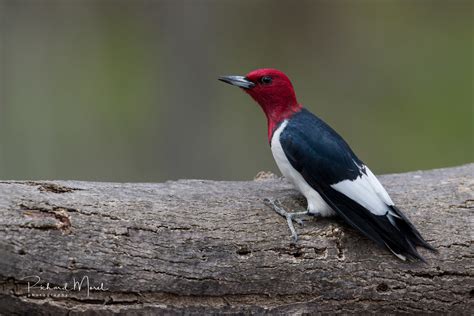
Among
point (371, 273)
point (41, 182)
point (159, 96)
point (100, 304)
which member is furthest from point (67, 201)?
point (159, 96)

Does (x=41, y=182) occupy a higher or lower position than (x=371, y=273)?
higher

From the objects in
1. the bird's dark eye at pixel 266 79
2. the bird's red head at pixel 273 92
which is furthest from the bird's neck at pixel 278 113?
the bird's dark eye at pixel 266 79

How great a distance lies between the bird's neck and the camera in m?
3.67

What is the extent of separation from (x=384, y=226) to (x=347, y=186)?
0.80 feet

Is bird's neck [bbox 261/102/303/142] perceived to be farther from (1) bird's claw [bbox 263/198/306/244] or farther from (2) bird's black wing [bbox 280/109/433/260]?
(1) bird's claw [bbox 263/198/306/244]

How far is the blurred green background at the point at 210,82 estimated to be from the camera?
664 centimetres

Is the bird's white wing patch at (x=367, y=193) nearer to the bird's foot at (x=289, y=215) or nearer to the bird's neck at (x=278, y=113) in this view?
the bird's foot at (x=289, y=215)

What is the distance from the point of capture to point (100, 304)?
9.86 feet

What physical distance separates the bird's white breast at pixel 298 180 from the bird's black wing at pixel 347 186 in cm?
3

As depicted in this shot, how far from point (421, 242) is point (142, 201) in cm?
125

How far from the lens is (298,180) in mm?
3453

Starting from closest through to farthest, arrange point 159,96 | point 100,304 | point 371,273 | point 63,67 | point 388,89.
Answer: point 100,304 < point 371,273 < point 159,96 < point 63,67 < point 388,89

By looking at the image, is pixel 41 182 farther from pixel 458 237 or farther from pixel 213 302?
pixel 458 237

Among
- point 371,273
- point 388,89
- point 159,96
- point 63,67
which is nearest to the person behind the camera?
point 371,273
